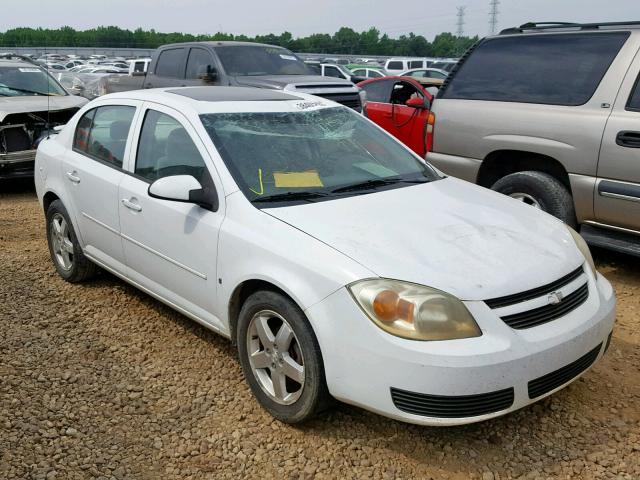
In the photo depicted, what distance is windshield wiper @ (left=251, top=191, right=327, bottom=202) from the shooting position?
332 centimetres

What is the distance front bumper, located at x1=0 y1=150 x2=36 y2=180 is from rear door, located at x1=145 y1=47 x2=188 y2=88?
110 inches

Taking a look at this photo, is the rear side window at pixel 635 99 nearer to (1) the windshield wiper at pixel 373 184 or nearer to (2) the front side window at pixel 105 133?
(1) the windshield wiper at pixel 373 184

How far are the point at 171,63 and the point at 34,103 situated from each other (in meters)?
2.69

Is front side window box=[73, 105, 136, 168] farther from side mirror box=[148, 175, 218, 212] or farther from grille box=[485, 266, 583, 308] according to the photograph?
grille box=[485, 266, 583, 308]

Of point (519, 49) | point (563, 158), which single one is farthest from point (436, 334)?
point (519, 49)

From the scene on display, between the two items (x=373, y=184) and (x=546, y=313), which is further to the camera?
(x=373, y=184)

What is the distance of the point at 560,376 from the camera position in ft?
9.33

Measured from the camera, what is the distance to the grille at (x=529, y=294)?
107 inches

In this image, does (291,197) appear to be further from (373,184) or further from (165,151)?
Result: (165,151)

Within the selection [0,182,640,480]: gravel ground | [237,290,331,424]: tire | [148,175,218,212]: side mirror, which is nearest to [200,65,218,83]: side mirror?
[0,182,640,480]: gravel ground

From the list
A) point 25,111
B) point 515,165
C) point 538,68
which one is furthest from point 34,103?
point 538,68

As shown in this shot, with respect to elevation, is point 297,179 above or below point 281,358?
above

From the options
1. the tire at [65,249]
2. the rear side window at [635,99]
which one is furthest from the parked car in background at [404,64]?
the tire at [65,249]

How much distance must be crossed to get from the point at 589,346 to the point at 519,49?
3.53 m
